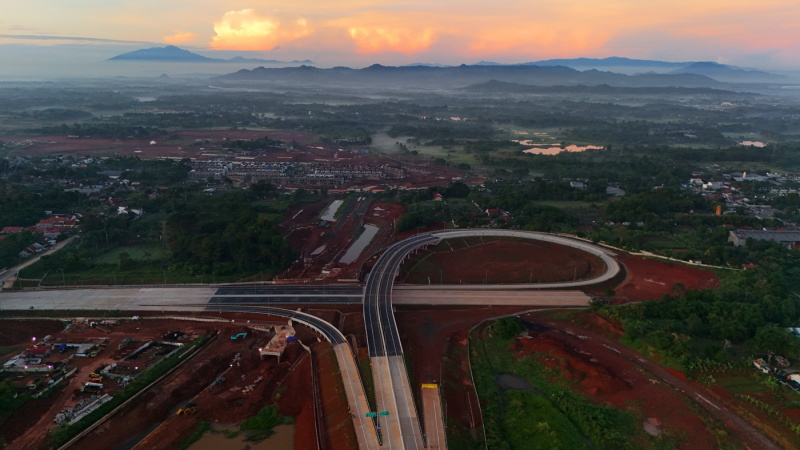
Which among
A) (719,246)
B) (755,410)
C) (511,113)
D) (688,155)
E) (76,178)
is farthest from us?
(511,113)

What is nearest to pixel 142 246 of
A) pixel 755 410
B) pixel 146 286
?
pixel 146 286

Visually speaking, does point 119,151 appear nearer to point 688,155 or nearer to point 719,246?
point 719,246

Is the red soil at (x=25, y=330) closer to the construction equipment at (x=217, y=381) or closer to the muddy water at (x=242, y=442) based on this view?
the construction equipment at (x=217, y=381)

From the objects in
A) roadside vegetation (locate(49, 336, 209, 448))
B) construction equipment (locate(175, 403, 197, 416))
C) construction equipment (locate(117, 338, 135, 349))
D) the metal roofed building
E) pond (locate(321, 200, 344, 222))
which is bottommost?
construction equipment (locate(175, 403, 197, 416))

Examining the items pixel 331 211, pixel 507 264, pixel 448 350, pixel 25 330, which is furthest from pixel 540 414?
pixel 331 211

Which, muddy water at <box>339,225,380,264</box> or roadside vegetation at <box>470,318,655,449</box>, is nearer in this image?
roadside vegetation at <box>470,318,655,449</box>

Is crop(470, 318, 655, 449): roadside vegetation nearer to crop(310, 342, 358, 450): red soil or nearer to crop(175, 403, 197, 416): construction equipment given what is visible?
crop(310, 342, 358, 450): red soil

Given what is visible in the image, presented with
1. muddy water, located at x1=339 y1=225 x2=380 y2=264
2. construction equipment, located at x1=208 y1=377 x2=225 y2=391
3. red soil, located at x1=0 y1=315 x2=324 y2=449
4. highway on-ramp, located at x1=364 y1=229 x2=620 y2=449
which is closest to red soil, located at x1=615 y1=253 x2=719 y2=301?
highway on-ramp, located at x1=364 y1=229 x2=620 y2=449

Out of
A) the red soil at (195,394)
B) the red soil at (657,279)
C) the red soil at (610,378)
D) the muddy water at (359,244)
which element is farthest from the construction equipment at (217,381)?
the red soil at (657,279)
